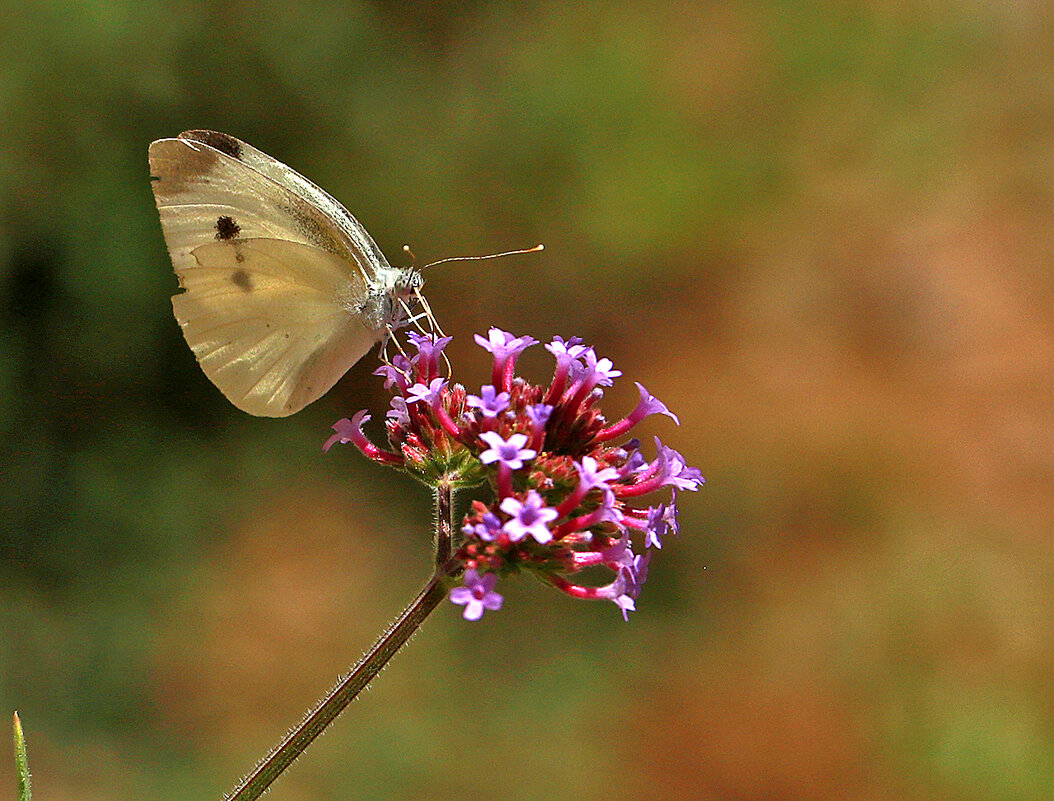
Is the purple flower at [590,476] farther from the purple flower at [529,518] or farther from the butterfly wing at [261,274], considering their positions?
the butterfly wing at [261,274]

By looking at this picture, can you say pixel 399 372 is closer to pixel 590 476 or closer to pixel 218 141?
pixel 590 476

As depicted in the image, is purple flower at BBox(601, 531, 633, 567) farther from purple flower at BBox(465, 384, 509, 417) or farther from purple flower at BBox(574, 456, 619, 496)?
purple flower at BBox(465, 384, 509, 417)

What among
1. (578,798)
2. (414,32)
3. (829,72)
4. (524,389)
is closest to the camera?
(524,389)

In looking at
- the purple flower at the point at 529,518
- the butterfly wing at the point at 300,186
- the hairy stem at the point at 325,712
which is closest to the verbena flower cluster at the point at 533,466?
the purple flower at the point at 529,518

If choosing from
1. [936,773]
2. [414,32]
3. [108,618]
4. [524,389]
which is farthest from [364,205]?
[936,773]

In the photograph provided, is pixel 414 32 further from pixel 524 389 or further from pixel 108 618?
pixel 524 389

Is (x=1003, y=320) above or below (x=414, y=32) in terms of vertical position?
below

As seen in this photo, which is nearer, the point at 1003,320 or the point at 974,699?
the point at 974,699
